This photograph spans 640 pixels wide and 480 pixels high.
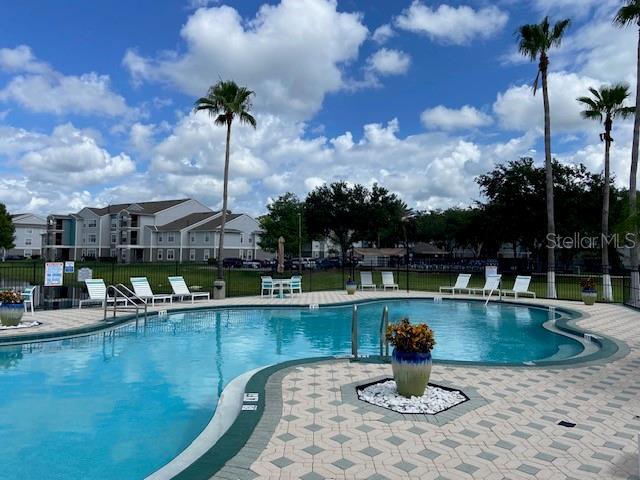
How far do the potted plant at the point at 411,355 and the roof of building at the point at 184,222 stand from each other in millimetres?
57000

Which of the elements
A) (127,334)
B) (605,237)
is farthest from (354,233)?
→ (127,334)

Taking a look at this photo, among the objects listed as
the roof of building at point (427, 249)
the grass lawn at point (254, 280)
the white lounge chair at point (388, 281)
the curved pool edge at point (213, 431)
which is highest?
the roof of building at point (427, 249)

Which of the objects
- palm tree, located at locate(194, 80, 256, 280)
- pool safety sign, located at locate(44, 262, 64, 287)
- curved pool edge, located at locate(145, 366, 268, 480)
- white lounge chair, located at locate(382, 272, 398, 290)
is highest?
palm tree, located at locate(194, 80, 256, 280)

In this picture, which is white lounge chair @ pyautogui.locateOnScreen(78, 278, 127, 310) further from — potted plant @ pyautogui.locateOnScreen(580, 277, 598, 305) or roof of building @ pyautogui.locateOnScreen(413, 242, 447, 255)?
roof of building @ pyautogui.locateOnScreen(413, 242, 447, 255)

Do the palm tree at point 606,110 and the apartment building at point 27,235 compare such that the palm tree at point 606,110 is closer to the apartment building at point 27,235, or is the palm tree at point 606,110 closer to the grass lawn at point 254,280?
the grass lawn at point 254,280

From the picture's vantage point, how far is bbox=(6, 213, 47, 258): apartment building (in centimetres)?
8144

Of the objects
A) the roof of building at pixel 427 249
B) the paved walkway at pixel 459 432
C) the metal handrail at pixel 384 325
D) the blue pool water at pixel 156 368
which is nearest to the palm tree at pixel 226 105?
the blue pool water at pixel 156 368

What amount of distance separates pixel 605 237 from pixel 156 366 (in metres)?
20.1

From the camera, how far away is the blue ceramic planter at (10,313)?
10.8 metres

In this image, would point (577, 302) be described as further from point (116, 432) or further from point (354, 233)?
point (354, 233)

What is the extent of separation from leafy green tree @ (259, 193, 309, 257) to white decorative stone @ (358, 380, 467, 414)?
3501 cm

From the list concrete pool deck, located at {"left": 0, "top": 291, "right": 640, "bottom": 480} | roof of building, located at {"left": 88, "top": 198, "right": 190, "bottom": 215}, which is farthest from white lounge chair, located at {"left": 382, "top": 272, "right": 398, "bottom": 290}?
roof of building, located at {"left": 88, "top": 198, "right": 190, "bottom": 215}

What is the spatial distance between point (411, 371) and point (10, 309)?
33.9 feet

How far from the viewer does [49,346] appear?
993cm
